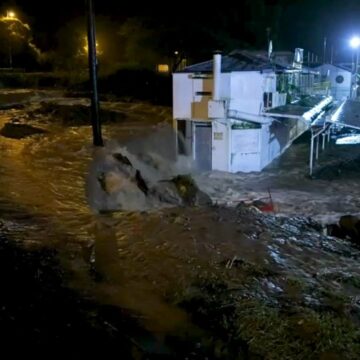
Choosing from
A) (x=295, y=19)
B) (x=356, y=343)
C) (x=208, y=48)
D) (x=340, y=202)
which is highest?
(x=295, y=19)

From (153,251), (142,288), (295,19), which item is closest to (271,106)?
(153,251)

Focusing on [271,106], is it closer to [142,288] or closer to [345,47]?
[142,288]

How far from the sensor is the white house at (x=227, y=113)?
23.1 m

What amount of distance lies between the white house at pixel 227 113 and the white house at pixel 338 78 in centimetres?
2132

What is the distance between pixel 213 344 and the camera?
6250mm

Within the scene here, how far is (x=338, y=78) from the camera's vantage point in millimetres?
44250

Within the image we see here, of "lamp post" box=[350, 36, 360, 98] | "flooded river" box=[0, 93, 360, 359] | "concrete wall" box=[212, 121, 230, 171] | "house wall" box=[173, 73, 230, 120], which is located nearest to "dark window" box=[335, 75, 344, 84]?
"lamp post" box=[350, 36, 360, 98]

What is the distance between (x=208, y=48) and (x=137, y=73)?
6799 mm

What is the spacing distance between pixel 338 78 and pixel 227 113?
1007 inches

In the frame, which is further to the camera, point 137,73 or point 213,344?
point 137,73

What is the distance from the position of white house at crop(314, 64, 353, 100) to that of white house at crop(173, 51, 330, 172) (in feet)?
70.0

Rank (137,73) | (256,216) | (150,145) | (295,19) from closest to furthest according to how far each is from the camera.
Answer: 1. (256,216)
2. (150,145)
3. (137,73)
4. (295,19)

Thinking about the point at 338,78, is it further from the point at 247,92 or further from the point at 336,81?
the point at 247,92

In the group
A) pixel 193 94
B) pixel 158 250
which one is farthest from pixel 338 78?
pixel 158 250
